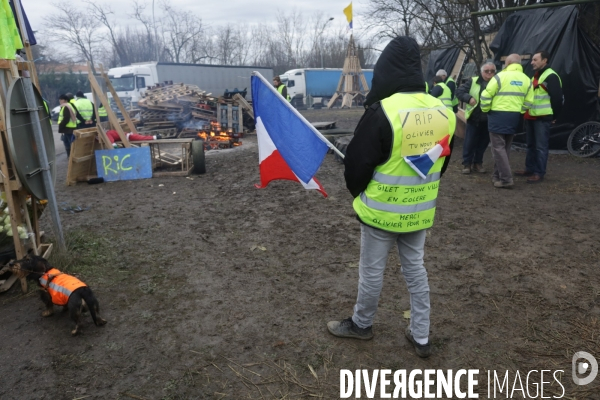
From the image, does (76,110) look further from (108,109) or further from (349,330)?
(349,330)

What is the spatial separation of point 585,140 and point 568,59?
1821 millimetres

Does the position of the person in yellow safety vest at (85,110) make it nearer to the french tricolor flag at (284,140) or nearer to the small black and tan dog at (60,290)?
Answer: the small black and tan dog at (60,290)

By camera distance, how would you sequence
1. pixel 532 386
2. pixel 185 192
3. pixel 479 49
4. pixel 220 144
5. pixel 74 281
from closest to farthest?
1. pixel 532 386
2. pixel 74 281
3. pixel 185 192
4. pixel 479 49
5. pixel 220 144

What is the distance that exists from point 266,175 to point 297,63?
198 ft

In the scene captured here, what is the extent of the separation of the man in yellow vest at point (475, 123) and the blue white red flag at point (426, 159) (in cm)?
580

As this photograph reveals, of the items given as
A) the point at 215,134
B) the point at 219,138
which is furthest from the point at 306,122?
the point at 215,134

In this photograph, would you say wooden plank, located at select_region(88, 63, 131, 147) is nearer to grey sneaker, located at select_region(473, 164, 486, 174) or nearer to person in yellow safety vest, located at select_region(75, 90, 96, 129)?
person in yellow safety vest, located at select_region(75, 90, 96, 129)

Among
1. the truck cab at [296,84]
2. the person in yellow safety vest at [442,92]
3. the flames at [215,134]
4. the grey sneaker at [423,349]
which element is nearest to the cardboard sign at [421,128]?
the grey sneaker at [423,349]

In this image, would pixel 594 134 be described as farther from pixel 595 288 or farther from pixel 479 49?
pixel 595 288

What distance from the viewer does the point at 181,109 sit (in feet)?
56.2

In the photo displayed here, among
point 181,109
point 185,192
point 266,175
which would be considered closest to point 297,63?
point 181,109

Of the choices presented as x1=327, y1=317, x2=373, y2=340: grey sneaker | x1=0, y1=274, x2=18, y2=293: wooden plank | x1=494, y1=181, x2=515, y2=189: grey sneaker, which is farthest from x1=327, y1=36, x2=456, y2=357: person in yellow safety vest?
x1=494, y1=181, x2=515, y2=189: grey sneaker

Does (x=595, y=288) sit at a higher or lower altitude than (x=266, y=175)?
lower

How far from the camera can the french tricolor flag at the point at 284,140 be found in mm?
3461
